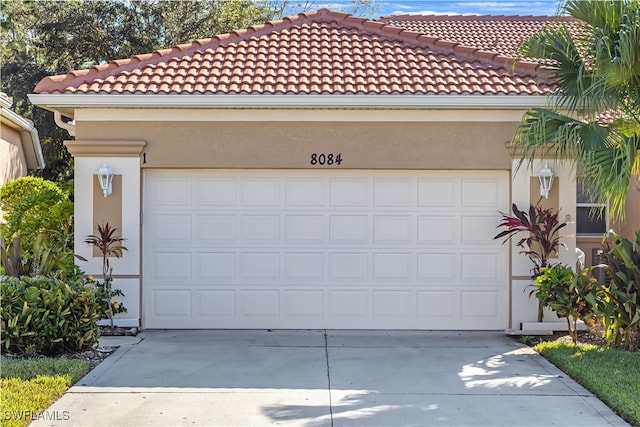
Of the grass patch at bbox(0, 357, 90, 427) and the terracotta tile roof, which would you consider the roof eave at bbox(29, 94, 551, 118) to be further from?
the grass patch at bbox(0, 357, 90, 427)

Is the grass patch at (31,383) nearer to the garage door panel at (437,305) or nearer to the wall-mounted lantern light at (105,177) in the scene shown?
the wall-mounted lantern light at (105,177)

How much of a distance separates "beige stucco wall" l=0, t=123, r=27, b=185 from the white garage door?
28.1ft

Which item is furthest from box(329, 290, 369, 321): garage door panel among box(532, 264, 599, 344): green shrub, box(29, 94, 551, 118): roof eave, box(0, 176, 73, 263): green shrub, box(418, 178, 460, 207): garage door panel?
box(0, 176, 73, 263): green shrub

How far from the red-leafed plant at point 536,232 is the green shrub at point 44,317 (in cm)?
557

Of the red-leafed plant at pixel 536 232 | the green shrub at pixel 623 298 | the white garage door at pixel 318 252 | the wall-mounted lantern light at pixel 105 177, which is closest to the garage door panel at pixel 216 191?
the white garage door at pixel 318 252

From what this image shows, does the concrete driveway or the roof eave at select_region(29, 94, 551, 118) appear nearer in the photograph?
the concrete driveway

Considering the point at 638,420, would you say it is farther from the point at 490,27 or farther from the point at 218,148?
the point at 490,27

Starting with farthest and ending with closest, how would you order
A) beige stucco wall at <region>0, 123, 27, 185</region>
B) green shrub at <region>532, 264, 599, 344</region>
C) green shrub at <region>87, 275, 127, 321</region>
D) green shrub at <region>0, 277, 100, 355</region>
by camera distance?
beige stucco wall at <region>0, 123, 27, 185</region>
green shrub at <region>87, 275, 127, 321</region>
green shrub at <region>532, 264, 599, 344</region>
green shrub at <region>0, 277, 100, 355</region>

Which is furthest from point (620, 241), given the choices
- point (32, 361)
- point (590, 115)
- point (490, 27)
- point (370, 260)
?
point (490, 27)

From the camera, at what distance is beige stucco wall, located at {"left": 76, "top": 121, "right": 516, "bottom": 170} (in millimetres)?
10000

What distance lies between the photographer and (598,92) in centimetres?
820

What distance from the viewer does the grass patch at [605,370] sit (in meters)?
6.31

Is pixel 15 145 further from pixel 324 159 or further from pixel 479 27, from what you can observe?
pixel 479 27
